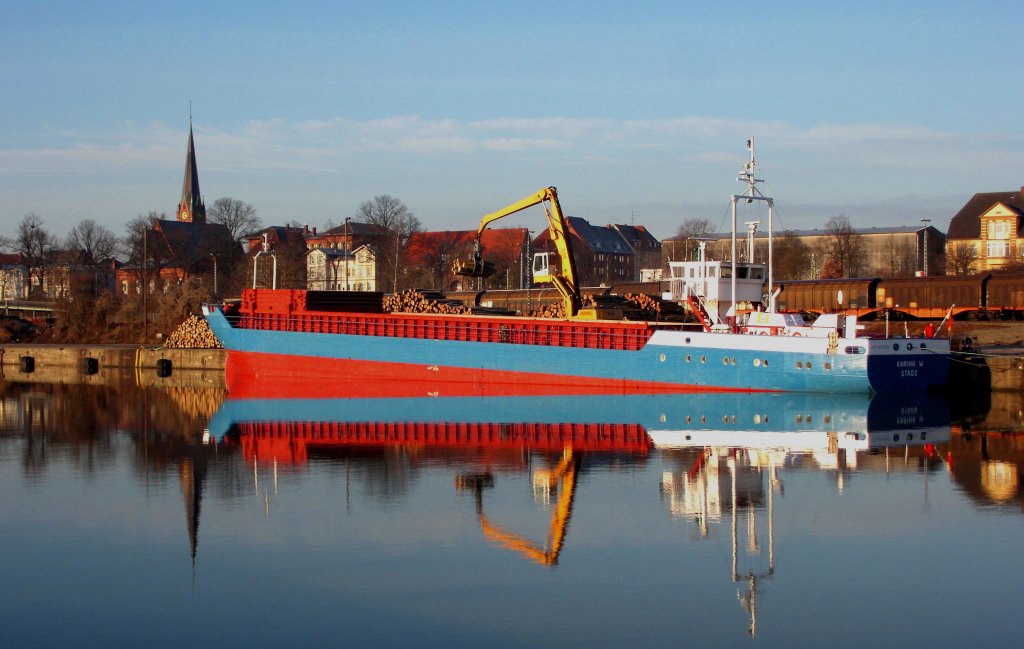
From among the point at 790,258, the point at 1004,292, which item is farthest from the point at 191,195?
the point at 1004,292

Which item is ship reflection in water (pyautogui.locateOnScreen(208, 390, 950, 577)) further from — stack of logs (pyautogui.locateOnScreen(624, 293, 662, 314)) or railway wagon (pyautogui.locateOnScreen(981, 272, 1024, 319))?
railway wagon (pyautogui.locateOnScreen(981, 272, 1024, 319))

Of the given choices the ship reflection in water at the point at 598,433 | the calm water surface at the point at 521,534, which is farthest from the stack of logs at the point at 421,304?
the calm water surface at the point at 521,534

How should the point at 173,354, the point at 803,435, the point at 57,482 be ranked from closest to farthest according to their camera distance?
1. the point at 57,482
2. the point at 803,435
3. the point at 173,354

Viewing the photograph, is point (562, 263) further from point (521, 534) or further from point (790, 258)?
point (790, 258)

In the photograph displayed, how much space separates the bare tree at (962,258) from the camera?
272ft

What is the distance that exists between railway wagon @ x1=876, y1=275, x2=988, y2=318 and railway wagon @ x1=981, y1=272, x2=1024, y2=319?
294 millimetres

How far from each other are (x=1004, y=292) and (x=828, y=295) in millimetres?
7742

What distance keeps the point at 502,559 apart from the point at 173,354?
145 ft

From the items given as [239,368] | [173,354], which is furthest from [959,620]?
[173,354]

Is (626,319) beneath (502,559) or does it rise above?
above

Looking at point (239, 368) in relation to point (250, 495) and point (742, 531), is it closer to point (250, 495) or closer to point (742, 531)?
point (250, 495)

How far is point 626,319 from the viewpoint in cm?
4050

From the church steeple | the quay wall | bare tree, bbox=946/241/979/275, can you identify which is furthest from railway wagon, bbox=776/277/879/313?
the church steeple

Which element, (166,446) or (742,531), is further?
(166,446)
